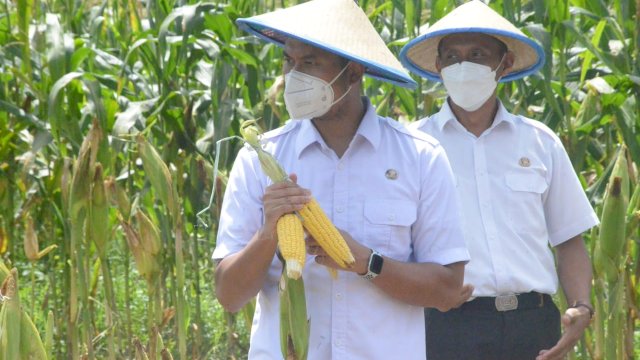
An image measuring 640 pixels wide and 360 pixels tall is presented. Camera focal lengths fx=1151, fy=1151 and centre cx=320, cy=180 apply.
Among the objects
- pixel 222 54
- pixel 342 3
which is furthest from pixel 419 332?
pixel 222 54

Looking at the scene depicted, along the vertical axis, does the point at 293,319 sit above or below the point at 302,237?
below

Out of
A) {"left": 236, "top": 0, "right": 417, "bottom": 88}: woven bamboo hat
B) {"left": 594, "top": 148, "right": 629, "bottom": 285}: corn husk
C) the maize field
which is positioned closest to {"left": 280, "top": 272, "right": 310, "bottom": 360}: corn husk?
{"left": 236, "top": 0, "right": 417, "bottom": 88}: woven bamboo hat

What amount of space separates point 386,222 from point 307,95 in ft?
1.05

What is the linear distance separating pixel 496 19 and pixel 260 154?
1084mm

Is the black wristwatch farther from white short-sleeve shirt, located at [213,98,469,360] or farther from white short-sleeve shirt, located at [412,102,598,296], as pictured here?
white short-sleeve shirt, located at [412,102,598,296]

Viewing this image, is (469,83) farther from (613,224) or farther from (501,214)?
(613,224)

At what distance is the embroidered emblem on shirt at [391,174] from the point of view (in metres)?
2.49

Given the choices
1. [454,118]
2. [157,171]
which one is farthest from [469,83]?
[157,171]

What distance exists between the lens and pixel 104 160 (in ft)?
13.4

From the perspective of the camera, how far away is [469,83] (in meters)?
3.09

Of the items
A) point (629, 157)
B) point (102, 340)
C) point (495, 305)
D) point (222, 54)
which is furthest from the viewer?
point (102, 340)

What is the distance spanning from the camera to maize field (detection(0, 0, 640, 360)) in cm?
360

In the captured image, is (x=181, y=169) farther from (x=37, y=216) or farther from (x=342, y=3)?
(x=342, y=3)

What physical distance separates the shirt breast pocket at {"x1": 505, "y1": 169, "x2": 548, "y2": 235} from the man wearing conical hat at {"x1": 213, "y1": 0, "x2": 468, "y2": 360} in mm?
580
